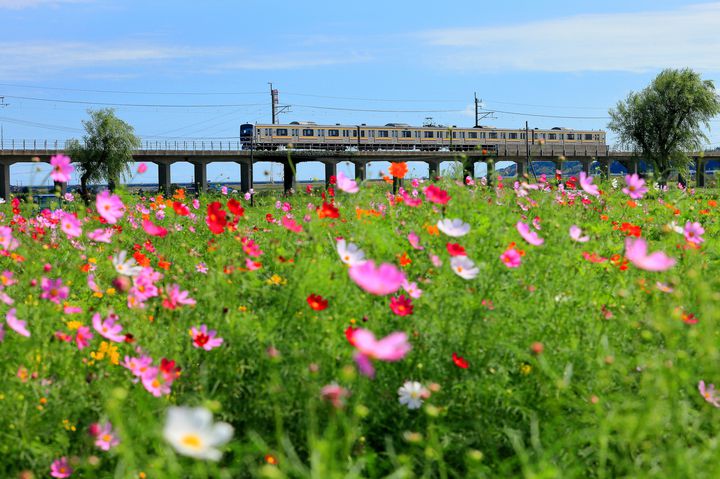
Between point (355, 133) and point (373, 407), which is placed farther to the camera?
point (355, 133)

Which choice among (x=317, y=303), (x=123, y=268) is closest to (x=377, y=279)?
(x=317, y=303)

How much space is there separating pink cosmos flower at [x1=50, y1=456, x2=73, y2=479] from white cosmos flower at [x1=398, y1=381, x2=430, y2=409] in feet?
3.81

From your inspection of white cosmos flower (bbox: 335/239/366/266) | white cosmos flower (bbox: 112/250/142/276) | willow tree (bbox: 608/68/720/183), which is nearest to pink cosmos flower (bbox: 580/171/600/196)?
white cosmos flower (bbox: 335/239/366/266)

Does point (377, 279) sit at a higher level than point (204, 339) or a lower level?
higher

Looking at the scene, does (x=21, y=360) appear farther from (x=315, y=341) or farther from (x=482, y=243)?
(x=482, y=243)

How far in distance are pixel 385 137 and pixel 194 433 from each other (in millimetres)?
50505

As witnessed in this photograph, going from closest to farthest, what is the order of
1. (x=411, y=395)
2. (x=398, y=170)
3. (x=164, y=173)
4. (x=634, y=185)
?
(x=411, y=395) → (x=634, y=185) → (x=398, y=170) → (x=164, y=173)

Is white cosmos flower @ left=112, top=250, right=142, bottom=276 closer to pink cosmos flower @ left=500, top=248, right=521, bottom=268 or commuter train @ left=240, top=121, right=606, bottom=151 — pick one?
pink cosmos flower @ left=500, top=248, right=521, bottom=268

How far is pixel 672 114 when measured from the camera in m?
41.4

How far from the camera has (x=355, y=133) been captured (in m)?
50.6

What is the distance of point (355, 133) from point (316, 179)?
47152mm

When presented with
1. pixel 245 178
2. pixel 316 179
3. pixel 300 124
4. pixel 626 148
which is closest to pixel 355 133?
pixel 300 124

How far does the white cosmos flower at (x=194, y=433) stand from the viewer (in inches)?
48.0

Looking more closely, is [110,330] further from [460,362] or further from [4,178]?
[4,178]
